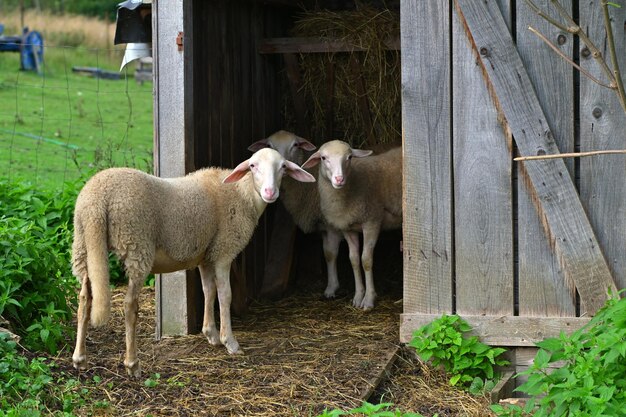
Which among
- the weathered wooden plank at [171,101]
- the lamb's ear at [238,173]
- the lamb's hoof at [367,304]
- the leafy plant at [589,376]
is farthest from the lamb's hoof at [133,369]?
the lamb's hoof at [367,304]

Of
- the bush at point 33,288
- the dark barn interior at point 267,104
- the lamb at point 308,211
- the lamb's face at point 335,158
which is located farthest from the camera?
the lamb at point 308,211

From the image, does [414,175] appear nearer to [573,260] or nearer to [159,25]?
[573,260]

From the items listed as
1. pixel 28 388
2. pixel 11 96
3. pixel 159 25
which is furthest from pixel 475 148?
pixel 11 96

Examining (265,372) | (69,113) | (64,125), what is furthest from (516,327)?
(69,113)

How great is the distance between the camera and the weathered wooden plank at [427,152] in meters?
6.08

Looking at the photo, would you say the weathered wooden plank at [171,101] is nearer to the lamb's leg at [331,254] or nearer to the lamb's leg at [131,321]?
the lamb's leg at [131,321]

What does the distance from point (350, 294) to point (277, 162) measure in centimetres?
257

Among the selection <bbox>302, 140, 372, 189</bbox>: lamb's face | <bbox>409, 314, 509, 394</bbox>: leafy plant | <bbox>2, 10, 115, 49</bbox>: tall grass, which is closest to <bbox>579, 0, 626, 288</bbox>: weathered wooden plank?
<bbox>409, 314, 509, 394</bbox>: leafy plant

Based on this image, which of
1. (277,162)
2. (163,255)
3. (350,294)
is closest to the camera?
(163,255)

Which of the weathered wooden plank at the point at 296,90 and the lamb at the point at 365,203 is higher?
the weathered wooden plank at the point at 296,90

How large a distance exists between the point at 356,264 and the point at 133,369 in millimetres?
2939

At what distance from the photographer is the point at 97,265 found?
5.65 m

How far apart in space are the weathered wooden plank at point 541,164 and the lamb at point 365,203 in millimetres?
2350

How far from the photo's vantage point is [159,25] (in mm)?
6812
